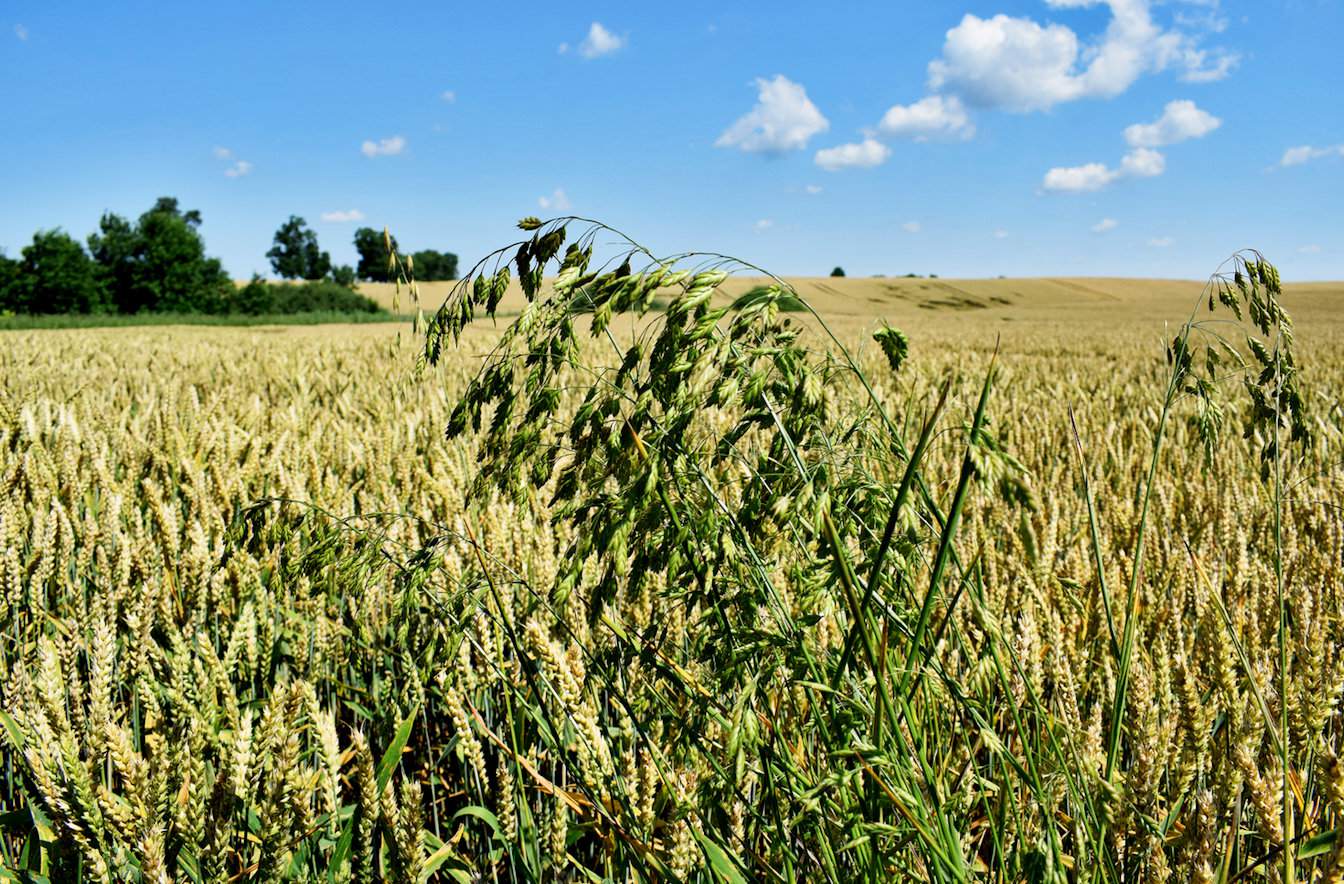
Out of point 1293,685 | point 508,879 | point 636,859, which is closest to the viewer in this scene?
point 636,859

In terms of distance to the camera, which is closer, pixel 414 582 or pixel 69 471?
pixel 414 582

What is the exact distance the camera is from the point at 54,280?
5231 cm

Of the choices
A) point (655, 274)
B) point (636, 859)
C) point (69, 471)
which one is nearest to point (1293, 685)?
point (636, 859)

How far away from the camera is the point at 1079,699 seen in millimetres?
1449

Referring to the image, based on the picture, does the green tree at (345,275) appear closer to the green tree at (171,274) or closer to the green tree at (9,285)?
the green tree at (171,274)

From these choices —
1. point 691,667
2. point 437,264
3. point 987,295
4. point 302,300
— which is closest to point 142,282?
point 302,300

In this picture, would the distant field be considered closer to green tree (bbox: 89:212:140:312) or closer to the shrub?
the shrub

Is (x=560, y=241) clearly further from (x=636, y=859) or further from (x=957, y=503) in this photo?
(x=636, y=859)

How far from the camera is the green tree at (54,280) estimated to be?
172 ft

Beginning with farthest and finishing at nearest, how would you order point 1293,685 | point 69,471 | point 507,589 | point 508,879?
point 69,471, point 507,589, point 508,879, point 1293,685

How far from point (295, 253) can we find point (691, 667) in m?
86.1

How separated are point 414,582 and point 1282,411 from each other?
1.13m

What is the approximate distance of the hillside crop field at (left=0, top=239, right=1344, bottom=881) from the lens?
0.79m

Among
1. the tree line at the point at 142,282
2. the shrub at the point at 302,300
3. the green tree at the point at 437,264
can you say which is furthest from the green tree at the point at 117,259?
the green tree at the point at 437,264
